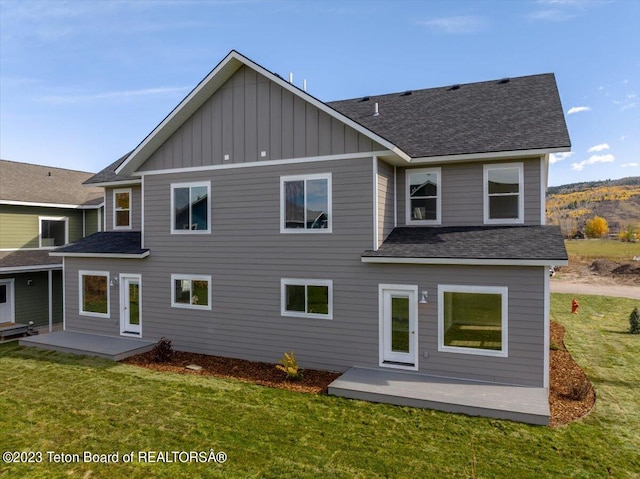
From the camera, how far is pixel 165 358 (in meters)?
11.5

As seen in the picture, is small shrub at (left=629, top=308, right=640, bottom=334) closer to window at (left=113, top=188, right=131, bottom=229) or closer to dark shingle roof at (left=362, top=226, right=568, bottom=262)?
dark shingle roof at (left=362, top=226, right=568, bottom=262)

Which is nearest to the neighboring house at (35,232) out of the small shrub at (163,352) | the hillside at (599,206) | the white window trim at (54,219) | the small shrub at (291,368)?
the white window trim at (54,219)

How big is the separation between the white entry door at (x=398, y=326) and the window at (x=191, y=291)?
5.42 metres

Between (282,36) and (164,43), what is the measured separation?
4.24 metres

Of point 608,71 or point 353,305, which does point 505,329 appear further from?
point 608,71

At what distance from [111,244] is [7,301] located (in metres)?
6.18

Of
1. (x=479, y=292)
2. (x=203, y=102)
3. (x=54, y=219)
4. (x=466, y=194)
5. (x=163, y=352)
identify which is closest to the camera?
(x=479, y=292)

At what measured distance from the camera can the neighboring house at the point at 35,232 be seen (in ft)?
52.6

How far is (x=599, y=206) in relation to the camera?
103m

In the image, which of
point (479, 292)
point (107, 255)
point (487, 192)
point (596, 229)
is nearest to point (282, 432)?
point (479, 292)

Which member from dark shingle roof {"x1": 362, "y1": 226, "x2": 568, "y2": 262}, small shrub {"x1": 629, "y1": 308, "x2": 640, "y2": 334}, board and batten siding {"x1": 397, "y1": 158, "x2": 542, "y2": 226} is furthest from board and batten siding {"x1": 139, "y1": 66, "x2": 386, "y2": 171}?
small shrub {"x1": 629, "y1": 308, "x2": 640, "y2": 334}

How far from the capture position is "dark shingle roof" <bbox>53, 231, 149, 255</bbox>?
43.3ft

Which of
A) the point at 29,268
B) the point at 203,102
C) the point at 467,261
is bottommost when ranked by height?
the point at 29,268

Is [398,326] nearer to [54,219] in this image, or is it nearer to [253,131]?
[253,131]
